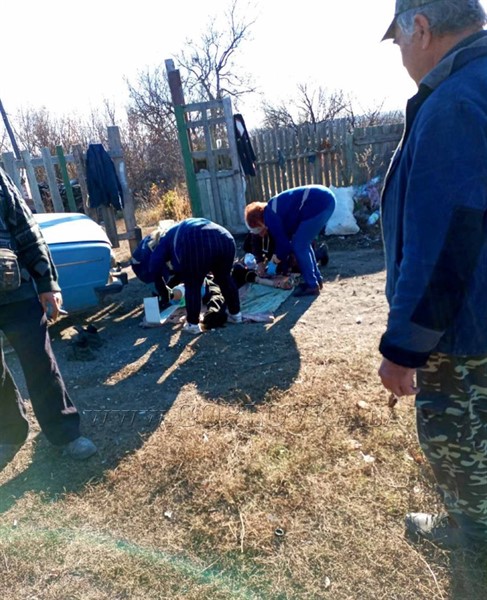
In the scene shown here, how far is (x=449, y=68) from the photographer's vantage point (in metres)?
1.37

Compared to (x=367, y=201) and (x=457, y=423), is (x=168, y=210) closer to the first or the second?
(x=367, y=201)

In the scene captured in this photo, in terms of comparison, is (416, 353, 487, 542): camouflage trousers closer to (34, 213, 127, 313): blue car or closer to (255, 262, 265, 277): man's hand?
(34, 213, 127, 313): blue car

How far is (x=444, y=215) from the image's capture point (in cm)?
133

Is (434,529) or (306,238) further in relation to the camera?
(306,238)

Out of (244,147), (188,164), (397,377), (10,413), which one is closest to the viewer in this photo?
(397,377)

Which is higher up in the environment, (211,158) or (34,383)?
(211,158)

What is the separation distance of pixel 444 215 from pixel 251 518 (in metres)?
1.82

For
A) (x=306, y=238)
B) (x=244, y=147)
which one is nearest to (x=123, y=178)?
(x=244, y=147)

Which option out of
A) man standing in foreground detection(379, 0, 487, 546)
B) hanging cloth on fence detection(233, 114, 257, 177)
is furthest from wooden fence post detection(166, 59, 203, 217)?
man standing in foreground detection(379, 0, 487, 546)

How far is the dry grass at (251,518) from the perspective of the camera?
203 cm

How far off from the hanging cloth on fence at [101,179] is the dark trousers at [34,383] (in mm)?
5267

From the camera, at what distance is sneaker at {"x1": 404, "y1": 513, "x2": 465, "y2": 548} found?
A: 2051 mm

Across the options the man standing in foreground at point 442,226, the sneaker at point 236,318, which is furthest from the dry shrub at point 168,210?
the man standing in foreground at point 442,226

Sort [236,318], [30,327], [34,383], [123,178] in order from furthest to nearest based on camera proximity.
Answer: [123,178], [236,318], [34,383], [30,327]
